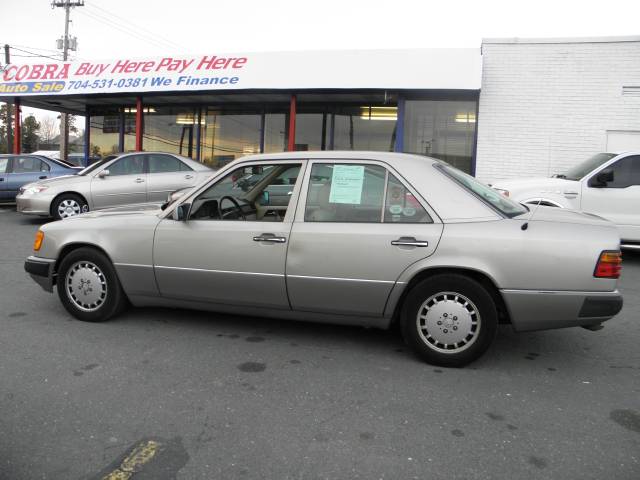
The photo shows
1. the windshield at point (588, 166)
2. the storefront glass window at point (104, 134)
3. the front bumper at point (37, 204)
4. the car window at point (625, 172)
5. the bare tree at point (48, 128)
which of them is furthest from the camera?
the bare tree at point (48, 128)

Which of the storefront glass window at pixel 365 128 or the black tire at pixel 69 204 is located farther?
the storefront glass window at pixel 365 128

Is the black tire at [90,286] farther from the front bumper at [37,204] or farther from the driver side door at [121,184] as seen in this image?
the front bumper at [37,204]

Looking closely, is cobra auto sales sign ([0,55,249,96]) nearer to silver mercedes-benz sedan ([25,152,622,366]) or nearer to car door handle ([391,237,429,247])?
silver mercedes-benz sedan ([25,152,622,366])

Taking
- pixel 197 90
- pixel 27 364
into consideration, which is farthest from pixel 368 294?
pixel 197 90

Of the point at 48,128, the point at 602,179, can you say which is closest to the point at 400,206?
the point at 602,179

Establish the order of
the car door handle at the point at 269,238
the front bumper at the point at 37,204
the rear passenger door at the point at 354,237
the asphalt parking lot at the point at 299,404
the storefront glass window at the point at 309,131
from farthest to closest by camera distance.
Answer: the storefront glass window at the point at 309,131
the front bumper at the point at 37,204
the car door handle at the point at 269,238
the rear passenger door at the point at 354,237
the asphalt parking lot at the point at 299,404

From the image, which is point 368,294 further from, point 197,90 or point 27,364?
point 197,90

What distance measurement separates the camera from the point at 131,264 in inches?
176

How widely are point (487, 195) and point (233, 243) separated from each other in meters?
Result: 2.00

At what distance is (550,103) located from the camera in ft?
40.4

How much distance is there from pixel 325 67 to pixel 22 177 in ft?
25.6

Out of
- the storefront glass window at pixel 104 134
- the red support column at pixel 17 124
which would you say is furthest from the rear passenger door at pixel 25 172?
the storefront glass window at pixel 104 134

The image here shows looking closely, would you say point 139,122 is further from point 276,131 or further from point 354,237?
point 354,237

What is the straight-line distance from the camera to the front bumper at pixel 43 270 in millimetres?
4727
